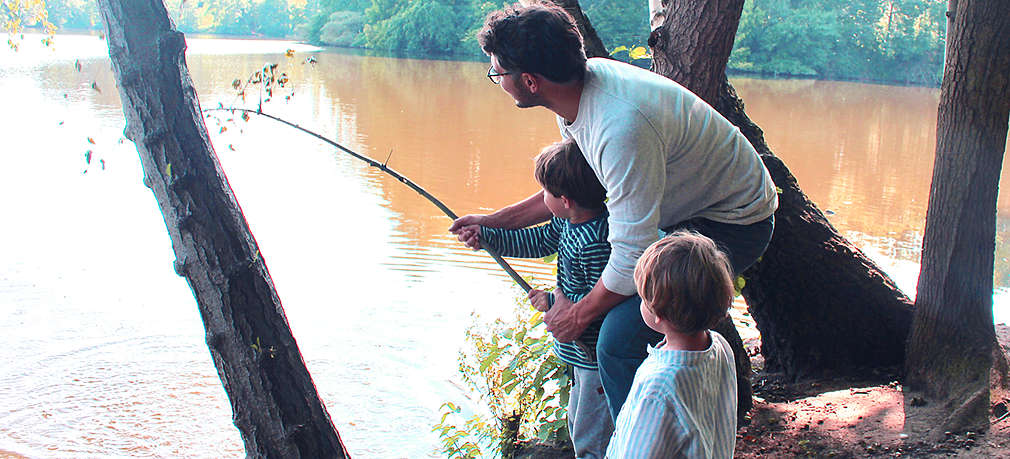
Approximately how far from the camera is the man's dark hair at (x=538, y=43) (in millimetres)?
1689

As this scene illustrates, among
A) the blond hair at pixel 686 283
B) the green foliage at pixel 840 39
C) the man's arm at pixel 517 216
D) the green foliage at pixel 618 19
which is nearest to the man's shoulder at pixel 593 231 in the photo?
the man's arm at pixel 517 216

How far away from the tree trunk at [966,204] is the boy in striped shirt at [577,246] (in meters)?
1.33

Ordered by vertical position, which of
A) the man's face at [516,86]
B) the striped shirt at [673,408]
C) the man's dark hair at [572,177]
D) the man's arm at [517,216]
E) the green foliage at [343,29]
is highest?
the green foliage at [343,29]

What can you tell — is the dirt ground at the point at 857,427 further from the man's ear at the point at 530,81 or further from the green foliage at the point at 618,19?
the green foliage at the point at 618,19

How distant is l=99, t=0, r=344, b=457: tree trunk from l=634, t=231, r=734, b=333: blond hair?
1.31 meters

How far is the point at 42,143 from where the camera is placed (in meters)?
10.4

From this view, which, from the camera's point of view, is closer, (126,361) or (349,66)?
(126,361)

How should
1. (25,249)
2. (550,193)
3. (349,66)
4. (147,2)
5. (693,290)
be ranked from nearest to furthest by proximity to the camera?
(693,290), (550,193), (147,2), (25,249), (349,66)

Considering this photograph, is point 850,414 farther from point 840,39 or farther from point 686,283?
point 840,39

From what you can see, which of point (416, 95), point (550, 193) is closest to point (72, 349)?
point (550, 193)

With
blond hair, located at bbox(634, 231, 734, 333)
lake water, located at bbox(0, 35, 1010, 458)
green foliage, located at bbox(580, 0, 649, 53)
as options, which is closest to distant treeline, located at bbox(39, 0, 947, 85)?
green foliage, located at bbox(580, 0, 649, 53)

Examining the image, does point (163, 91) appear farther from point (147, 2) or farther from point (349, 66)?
point (349, 66)

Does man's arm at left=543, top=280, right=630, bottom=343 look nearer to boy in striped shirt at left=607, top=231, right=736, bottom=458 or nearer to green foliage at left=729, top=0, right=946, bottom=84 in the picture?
boy in striped shirt at left=607, top=231, right=736, bottom=458

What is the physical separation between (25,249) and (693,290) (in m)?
6.72
